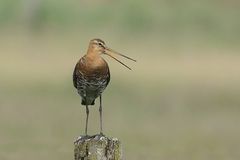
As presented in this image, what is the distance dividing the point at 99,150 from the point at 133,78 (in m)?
15.6

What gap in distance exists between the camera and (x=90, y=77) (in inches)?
339

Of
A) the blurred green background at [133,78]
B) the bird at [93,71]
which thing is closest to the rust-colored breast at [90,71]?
the bird at [93,71]

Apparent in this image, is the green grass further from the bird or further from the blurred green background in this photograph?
the bird

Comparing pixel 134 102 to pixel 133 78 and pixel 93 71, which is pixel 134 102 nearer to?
pixel 133 78

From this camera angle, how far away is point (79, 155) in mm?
6480

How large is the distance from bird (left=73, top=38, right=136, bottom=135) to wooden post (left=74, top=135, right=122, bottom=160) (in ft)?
4.28

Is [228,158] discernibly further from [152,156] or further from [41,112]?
[41,112]

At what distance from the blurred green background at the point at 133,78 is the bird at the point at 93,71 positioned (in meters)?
3.79

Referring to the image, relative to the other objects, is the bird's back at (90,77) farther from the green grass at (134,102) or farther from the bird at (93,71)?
the green grass at (134,102)

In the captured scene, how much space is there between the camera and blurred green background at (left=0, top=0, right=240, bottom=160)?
14521 millimetres

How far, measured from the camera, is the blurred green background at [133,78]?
47.6 ft

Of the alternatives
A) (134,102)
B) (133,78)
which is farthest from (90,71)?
(133,78)

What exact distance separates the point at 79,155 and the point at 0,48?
A: 2028cm

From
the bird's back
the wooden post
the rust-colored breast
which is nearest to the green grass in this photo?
the bird's back
